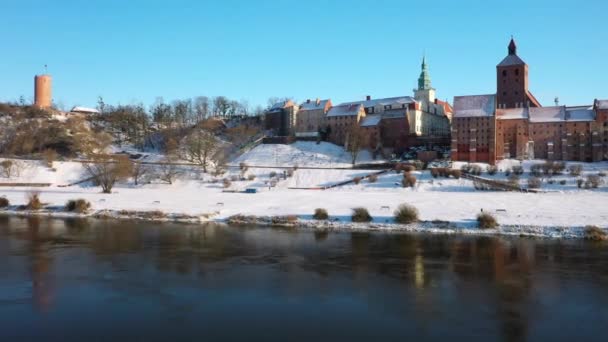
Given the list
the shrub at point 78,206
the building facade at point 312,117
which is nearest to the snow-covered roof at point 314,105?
the building facade at point 312,117

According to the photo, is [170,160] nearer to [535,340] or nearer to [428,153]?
[428,153]

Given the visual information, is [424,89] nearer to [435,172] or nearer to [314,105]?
[314,105]

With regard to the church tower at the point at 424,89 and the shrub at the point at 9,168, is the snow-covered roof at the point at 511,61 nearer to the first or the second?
the church tower at the point at 424,89

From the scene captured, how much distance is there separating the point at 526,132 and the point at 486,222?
3967 cm

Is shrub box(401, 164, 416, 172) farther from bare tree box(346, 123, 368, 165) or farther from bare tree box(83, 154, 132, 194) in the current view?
bare tree box(83, 154, 132, 194)

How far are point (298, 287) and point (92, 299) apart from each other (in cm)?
578

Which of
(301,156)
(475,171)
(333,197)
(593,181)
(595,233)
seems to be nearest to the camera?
(595,233)

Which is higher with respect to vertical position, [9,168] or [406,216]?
[9,168]

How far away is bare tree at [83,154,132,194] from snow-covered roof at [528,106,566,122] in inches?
1869

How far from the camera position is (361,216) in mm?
28875

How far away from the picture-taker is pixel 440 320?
1202 centimetres

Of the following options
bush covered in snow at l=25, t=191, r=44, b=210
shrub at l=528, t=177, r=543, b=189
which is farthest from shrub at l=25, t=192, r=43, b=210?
shrub at l=528, t=177, r=543, b=189

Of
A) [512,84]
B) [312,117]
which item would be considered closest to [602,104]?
[512,84]

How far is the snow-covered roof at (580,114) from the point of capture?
59.5 m
